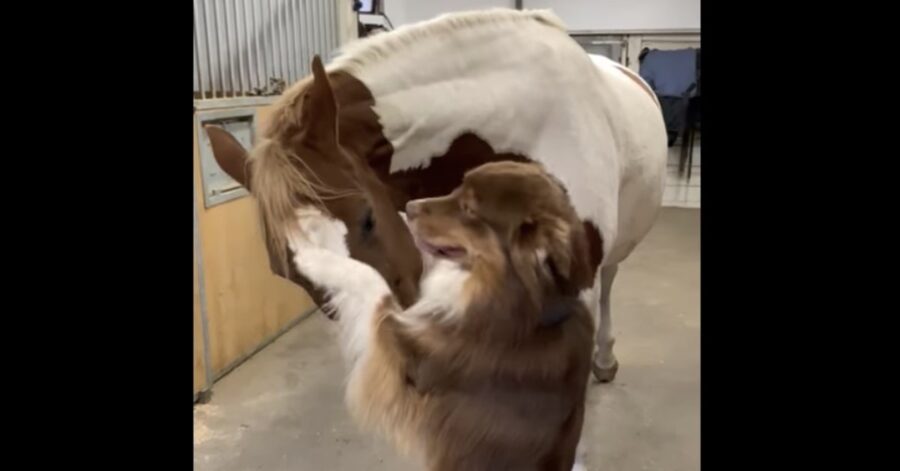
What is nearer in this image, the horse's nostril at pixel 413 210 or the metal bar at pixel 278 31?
the horse's nostril at pixel 413 210

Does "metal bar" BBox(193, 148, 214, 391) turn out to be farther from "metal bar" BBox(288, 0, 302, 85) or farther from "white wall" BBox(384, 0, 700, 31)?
"white wall" BBox(384, 0, 700, 31)

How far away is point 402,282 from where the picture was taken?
803mm

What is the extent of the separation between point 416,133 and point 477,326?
10.9 inches

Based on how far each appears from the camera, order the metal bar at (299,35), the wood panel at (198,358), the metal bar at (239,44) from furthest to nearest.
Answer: the wood panel at (198,358) < the metal bar at (299,35) < the metal bar at (239,44)

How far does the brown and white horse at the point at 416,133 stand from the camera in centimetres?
77

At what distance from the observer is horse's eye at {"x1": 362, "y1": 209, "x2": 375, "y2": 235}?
0.80m

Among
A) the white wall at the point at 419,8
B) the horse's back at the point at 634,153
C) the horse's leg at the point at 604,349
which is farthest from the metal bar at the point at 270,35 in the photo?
the horse's leg at the point at 604,349

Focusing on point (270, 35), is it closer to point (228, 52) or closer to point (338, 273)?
point (228, 52)

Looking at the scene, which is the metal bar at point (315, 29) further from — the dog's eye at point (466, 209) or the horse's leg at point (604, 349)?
the dog's eye at point (466, 209)

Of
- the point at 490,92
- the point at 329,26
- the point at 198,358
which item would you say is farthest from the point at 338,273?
the point at 198,358

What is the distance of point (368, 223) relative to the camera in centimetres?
81
